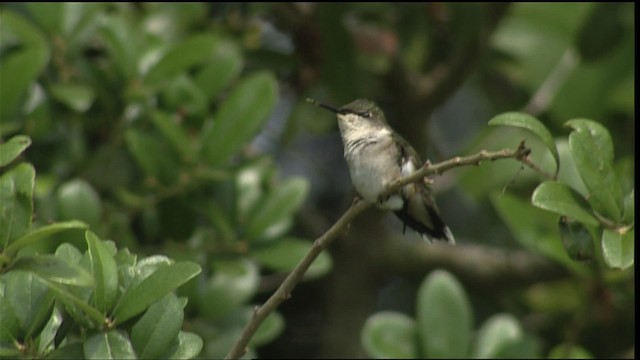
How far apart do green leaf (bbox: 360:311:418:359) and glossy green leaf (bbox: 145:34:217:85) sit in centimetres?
91

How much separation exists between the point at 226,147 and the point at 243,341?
4.47ft

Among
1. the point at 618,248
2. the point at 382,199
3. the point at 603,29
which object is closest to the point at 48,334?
the point at 382,199

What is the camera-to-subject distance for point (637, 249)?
2840mm

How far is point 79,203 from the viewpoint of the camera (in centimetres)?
361

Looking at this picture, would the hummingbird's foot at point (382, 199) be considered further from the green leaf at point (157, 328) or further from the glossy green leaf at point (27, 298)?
the glossy green leaf at point (27, 298)

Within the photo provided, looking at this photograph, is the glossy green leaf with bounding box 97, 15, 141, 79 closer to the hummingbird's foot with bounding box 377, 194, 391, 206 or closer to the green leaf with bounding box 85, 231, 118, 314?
the hummingbird's foot with bounding box 377, 194, 391, 206

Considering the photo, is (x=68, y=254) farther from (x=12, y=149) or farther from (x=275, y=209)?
(x=275, y=209)

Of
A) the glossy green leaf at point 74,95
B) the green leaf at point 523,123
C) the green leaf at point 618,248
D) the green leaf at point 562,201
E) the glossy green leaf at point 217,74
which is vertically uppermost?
the green leaf at point 523,123

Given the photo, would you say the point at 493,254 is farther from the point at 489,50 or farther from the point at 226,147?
the point at 226,147

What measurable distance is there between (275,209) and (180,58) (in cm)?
50

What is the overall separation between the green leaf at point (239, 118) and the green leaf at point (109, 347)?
1.36 m

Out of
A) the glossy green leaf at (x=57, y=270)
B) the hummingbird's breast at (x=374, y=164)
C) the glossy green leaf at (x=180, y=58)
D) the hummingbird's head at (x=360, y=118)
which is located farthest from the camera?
the glossy green leaf at (x=180, y=58)

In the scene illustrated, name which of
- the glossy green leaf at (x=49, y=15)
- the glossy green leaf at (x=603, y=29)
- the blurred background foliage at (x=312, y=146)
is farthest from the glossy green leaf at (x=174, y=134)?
the glossy green leaf at (x=603, y=29)

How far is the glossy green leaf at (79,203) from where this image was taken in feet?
11.8
